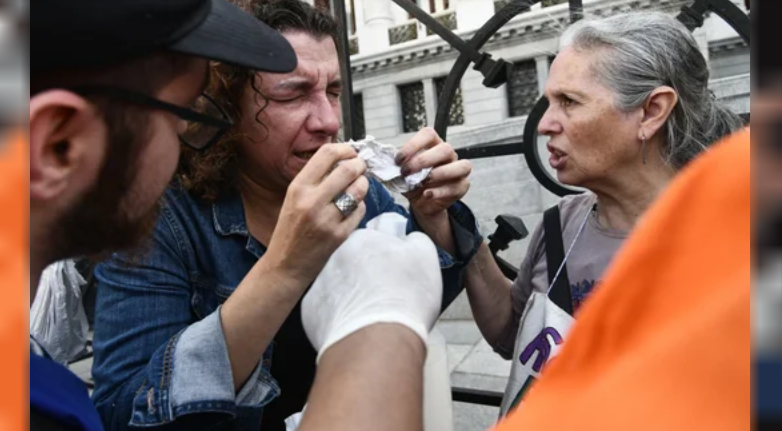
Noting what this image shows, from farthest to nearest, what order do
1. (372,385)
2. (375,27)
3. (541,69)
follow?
(375,27) < (541,69) < (372,385)

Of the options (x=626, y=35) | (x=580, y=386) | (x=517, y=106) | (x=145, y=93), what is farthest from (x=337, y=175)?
(x=517, y=106)

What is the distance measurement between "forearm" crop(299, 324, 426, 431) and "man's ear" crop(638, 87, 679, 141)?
1.30 meters

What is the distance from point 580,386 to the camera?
0.48 m

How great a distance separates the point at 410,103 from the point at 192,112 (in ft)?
76.6

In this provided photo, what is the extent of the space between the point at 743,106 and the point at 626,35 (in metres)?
3.47

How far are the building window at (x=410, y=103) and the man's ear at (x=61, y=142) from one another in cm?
2146

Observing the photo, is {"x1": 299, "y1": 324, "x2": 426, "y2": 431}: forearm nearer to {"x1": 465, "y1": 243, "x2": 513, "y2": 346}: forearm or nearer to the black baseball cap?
the black baseball cap

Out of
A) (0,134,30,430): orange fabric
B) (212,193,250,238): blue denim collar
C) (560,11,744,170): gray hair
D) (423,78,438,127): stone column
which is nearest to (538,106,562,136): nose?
(560,11,744,170): gray hair

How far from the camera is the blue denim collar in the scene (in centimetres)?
173

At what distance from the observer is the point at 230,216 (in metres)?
1.77

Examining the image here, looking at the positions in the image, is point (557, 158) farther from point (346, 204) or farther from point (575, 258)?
point (346, 204)

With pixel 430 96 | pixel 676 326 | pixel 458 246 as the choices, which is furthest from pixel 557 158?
pixel 430 96

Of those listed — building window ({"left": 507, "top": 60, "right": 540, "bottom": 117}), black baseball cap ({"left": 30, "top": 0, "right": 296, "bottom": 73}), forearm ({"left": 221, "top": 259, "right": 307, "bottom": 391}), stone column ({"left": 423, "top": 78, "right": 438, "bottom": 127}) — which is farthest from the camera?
stone column ({"left": 423, "top": 78, "right": 438, "bottom": 127})

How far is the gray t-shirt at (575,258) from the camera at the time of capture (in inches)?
74.9
